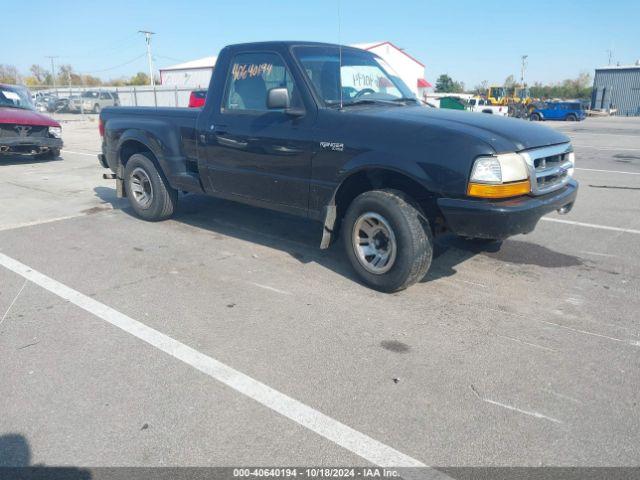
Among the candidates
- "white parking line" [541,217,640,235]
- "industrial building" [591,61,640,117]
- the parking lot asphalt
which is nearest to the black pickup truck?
the parking lot asphalt

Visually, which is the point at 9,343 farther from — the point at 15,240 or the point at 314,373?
the point at 15,240

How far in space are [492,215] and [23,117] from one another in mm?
11523

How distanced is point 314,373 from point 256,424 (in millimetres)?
574

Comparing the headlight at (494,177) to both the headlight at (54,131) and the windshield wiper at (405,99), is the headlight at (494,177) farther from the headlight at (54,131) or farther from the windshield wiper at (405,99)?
the headlight at (54,131)

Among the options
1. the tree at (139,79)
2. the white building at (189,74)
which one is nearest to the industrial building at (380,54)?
the white building at (189,74)

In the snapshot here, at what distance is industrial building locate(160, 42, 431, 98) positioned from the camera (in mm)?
50062

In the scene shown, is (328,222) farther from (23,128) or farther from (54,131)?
(54,131)

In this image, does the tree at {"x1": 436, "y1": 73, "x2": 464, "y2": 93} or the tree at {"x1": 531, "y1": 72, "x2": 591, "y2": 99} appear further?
the tree at {"x1": 436, "y1": 73, "x2": 464, "y2": 93}

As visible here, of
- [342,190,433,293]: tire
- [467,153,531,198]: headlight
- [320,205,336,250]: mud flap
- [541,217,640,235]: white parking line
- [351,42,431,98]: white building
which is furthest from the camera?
[351,42,431,98]: white building

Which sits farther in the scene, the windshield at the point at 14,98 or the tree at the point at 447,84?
the tree at the point at 447,84

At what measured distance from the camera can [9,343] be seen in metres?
3.52

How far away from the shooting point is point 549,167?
13.6ft

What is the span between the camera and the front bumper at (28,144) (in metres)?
11.4

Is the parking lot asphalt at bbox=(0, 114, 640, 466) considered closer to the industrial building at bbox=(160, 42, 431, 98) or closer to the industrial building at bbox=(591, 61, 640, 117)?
the industrial building at bbox=(160, 42, 431, 98)
